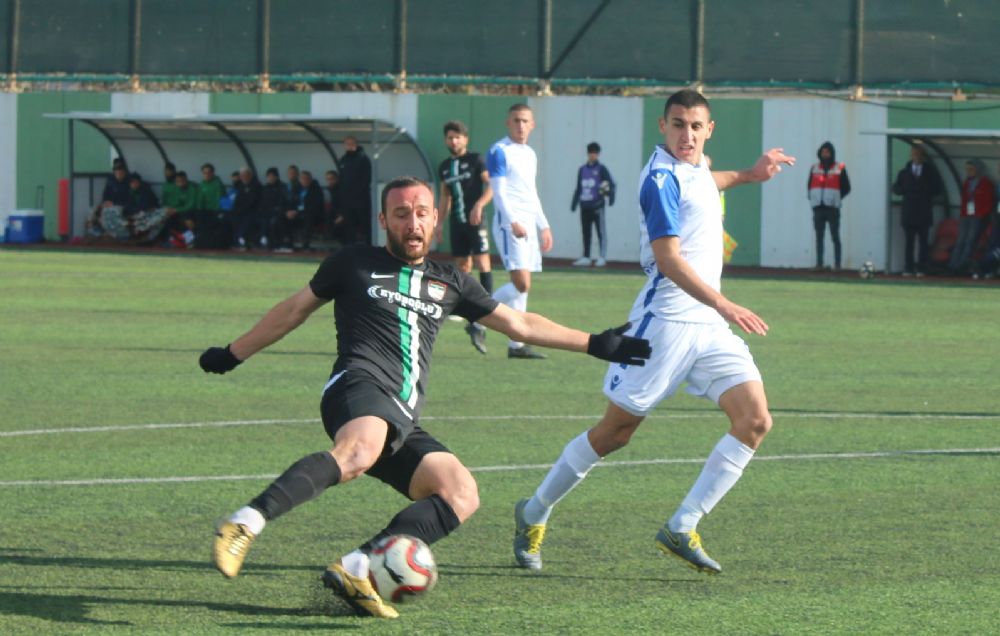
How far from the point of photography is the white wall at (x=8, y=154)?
3800 cm

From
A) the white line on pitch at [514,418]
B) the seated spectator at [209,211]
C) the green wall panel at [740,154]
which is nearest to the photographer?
the white line on pitch at [514,418]

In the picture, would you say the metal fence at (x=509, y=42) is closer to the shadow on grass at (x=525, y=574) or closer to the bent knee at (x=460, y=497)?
the shadow on grass at (x=525, y=574)

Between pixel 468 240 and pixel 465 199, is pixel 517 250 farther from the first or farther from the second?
pixel 465 199

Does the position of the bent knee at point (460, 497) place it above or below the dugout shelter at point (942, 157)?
below

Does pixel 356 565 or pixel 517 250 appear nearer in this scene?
pixel 356 565

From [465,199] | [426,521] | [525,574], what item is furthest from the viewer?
[465,199]

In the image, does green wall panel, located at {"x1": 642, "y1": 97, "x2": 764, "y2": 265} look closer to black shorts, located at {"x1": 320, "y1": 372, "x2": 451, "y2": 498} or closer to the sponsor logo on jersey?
the sponsor logo on jersey

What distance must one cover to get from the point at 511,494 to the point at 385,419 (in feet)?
8.81

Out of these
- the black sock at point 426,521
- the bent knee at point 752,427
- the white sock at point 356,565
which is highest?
the bent knee at point 752,427

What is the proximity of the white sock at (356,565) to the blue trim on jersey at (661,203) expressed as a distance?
2077 millimetres

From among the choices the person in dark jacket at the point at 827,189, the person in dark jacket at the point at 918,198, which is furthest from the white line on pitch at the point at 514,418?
the person in dark jacket at the point at 827,189

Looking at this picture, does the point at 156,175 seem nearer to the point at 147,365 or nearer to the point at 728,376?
the point at 147,365

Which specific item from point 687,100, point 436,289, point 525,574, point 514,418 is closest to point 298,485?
point 436,289

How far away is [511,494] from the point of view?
30.2ft
